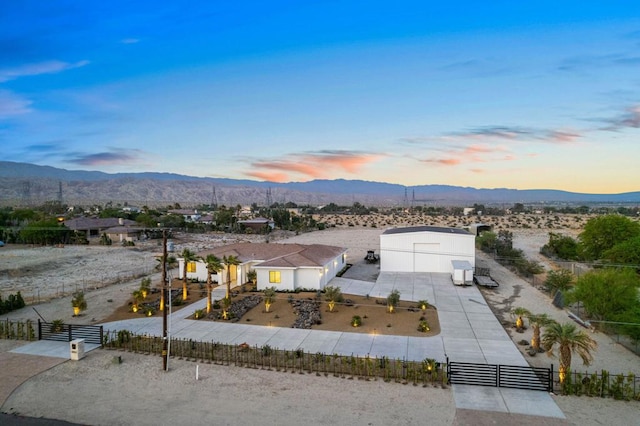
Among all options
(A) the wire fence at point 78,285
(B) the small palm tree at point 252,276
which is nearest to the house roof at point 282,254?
(B) the small palm tree at point 252,276

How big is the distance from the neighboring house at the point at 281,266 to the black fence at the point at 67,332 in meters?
10.7

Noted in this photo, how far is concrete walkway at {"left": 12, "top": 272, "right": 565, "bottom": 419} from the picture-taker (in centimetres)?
1497

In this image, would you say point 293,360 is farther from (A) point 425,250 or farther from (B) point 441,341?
(A) point 425,250

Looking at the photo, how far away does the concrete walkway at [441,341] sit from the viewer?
1497 cm

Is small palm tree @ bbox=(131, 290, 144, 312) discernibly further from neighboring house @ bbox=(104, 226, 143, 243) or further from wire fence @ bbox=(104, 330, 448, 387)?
neighboring house @ bbox=(104, 226, 143, 243)

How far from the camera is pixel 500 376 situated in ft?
53.2

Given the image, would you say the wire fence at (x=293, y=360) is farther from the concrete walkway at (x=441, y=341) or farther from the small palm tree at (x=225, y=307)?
the small palm tree at (x=225, y=307)

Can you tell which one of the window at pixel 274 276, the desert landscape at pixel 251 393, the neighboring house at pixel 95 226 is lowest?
the desert landscape at pixel 251 393

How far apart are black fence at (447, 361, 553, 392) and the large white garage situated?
22198 millimetres

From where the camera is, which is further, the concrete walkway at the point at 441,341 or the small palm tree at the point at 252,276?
the small palm tree at the point at 252,276

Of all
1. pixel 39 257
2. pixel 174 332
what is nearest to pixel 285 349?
pixel 174 332

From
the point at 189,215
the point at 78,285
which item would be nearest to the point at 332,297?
the point at 78,285

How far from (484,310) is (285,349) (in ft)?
45.0

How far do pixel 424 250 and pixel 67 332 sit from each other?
1125 inches
